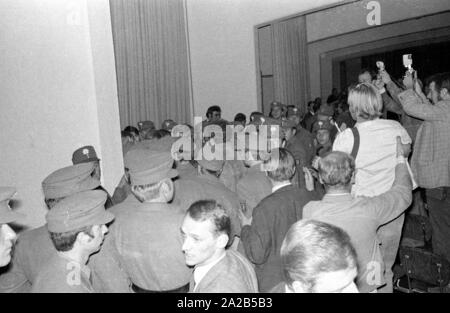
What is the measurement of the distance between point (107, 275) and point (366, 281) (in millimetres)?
1329

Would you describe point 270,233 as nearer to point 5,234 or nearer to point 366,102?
point 366,102

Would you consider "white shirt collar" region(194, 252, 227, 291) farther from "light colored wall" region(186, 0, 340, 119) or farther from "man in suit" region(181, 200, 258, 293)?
"light colored wall" region(186, 0, 340, 119)

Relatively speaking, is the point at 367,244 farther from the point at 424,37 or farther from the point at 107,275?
the point at 424,37

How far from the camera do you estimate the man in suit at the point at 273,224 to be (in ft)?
7.77

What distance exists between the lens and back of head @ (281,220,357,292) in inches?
54.7

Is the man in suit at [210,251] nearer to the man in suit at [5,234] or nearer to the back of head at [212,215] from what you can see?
the back of head at [212,215]

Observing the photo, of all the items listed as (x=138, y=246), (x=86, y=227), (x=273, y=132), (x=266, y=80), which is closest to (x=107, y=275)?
(x=138, y=246)

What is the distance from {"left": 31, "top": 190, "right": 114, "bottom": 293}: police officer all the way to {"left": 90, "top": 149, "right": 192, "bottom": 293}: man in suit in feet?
0.73

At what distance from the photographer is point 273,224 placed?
7.84 ft

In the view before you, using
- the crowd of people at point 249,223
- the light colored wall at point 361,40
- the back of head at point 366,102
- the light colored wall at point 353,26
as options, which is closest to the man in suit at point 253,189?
the crowd of people at point 249,223

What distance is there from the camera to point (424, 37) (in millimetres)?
8898

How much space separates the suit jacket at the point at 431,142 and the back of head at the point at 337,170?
1.19 meters

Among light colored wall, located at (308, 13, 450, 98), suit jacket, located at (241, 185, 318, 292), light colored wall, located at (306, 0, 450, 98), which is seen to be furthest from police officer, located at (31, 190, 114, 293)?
light colored wall, located at (308, 13, 450, 98)

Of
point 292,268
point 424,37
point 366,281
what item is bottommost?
point 366,281
